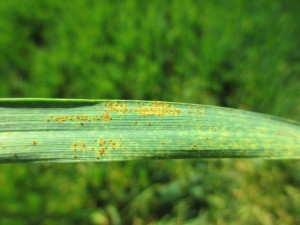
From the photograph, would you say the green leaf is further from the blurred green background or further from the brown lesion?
the blurred green background

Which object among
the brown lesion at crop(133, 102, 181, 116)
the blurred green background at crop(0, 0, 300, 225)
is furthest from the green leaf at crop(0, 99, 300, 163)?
the blurred green background at crop(0, 0, 300, 225)

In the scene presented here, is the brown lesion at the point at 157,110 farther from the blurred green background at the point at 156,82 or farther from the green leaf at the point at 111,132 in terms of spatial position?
the blurred green background at the point at 156,82

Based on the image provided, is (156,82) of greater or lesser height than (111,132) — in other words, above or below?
below

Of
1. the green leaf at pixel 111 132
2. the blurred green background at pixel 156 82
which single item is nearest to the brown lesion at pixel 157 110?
the green leaf at pixel 111 132

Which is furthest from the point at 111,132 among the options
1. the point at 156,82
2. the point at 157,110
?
the point at 156,82

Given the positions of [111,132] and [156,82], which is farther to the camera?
[156,82]

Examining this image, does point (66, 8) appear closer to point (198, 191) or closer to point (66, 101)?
point (198, 191)

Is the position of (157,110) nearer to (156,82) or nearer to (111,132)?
(111,132)
